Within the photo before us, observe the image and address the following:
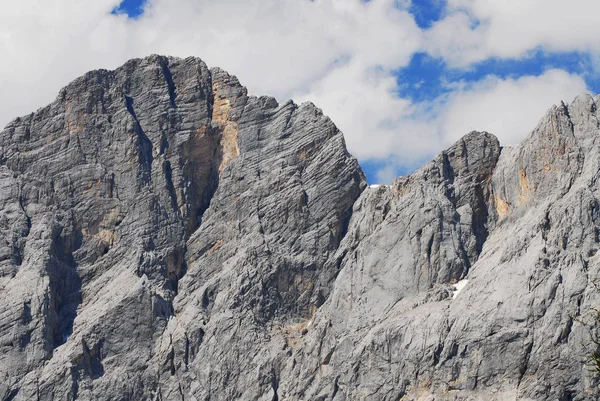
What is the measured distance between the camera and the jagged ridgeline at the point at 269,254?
90312mm

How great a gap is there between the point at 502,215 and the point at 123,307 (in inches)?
1020

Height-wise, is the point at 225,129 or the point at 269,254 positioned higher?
the point at 225,129

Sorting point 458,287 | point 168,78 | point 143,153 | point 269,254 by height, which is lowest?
point 458,287

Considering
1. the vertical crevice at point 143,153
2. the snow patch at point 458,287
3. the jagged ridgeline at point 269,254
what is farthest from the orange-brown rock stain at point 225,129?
Result: the snow patch at point 458,287

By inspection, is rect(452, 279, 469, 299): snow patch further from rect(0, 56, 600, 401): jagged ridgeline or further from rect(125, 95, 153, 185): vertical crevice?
rect(125, 95, 153, 185): vertical crevice

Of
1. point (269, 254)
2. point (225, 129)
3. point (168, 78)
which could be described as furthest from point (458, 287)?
point (168, 78)

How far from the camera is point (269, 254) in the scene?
329 ft

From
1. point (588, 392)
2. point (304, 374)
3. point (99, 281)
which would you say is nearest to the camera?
point (588, 392)

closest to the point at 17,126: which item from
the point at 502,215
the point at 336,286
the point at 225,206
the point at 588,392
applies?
the point at 225,206

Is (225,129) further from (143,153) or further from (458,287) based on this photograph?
(458,287)

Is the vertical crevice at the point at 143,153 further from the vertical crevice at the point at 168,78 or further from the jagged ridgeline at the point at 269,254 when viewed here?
the vertical crevice at the point at 168,78

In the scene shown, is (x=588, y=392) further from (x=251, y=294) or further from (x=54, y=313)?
(x=54, y=313)

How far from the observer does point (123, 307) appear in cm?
9944

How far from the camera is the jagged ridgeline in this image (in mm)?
90312
